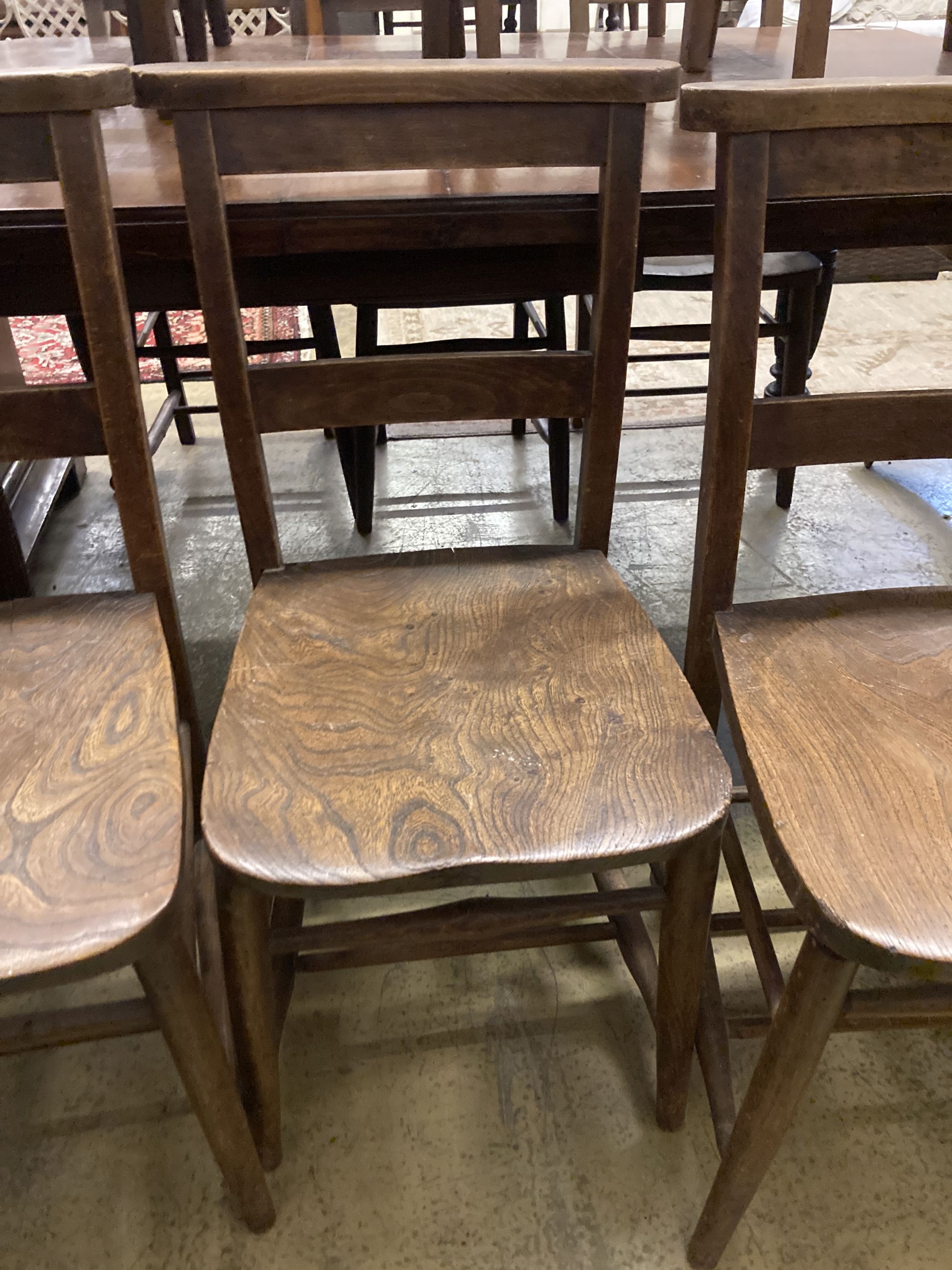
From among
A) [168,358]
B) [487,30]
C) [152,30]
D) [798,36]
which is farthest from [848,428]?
[168,358]

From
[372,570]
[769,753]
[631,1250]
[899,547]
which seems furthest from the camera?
[899,547]

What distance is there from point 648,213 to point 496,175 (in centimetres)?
23

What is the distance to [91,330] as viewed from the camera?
0.83m

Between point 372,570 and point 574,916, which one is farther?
point 372,570

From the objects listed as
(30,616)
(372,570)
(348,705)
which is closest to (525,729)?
(348,705)

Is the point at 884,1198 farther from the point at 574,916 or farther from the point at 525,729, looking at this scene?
the point at 525,729

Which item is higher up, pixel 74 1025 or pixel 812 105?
pixel 812 105

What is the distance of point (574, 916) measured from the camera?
847 mm

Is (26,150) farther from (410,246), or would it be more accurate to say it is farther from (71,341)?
(71,341)

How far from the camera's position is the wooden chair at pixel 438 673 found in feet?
2.30

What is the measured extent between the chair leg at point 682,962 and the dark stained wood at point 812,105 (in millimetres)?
593

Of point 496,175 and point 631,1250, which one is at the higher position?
point 496,175

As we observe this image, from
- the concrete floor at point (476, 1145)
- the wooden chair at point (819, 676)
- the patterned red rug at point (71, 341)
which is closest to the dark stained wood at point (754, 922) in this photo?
the wooden chair at point (819, 676)

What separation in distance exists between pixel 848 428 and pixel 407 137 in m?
0.51
